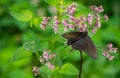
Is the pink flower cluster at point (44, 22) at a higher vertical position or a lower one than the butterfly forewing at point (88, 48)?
lower

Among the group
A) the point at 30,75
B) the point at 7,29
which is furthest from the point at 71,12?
the point at 7,29

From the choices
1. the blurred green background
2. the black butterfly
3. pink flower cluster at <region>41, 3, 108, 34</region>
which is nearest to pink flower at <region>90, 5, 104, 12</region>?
pink flower cluster at <region>41, 3, 108, 34</region>

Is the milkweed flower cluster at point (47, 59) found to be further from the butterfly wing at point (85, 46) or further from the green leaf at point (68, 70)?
the butterfly wing at point (85, 46)

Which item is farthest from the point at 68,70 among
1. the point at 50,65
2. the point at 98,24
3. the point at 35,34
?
the point at 35,34

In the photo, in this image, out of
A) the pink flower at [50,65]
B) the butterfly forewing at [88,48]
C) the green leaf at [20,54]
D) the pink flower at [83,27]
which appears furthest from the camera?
the green leaf at [20,54]

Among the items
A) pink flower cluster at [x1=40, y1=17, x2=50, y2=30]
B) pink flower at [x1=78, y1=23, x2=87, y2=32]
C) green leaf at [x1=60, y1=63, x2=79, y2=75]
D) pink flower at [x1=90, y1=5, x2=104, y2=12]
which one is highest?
pink flower at [x1=90, y1=5, x2=104, y2=12]

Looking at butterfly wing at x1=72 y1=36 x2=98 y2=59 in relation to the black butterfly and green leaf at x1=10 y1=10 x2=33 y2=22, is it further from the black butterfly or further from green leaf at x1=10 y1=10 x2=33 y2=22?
green leaf at x1=10 y1=10 x2=33 y2=22

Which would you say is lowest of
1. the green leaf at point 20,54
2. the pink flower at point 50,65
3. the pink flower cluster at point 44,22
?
the green leaf at point 20,54

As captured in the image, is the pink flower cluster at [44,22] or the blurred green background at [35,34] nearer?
the pink flower cluster at [44,22]

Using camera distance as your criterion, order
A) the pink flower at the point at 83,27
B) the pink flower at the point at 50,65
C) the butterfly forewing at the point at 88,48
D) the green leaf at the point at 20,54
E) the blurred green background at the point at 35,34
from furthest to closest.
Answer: the blurred green background at the point at 35,34 → the green leaf at the point at 20,54 → the pink flower at the point at 50,65 → the pink flower at the point at 83,27 → the butterfly forewing at the point at 88,48

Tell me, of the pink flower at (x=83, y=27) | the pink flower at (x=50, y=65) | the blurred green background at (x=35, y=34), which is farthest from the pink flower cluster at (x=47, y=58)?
the blurred green background at (x=35, y=34)
